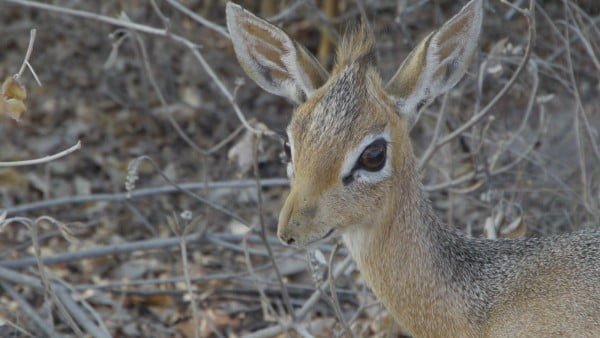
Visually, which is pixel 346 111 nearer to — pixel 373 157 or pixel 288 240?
pixel 373 157

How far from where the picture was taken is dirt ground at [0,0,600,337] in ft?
16.2

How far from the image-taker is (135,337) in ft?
17.3

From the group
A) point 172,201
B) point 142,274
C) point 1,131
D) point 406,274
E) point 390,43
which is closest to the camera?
point 406,274

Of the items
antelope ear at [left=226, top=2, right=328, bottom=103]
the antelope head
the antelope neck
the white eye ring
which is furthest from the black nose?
antelope ear at [left=226, top=2, right=328, bottom=103]

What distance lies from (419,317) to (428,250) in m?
0.25

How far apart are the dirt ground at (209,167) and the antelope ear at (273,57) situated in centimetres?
52

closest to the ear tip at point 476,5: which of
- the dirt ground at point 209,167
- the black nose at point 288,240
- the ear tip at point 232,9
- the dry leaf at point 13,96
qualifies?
the dirt ground at point 209,167

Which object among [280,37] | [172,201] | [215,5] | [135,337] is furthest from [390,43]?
[280,37]

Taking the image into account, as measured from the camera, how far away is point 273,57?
3.87 m

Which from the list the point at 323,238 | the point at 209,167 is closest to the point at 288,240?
the point at 323,238

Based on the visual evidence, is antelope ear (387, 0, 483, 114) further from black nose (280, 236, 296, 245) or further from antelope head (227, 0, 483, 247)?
black nose (280, 236, 296, 245)

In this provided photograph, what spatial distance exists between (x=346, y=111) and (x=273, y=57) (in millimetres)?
481

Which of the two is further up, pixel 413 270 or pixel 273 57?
pixel 273 57

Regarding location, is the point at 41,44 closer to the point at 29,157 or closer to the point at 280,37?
the point at 29,157
